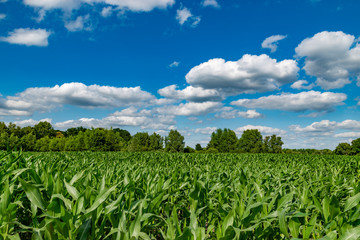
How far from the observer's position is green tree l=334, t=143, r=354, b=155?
74250 mm

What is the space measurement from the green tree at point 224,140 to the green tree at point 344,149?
33.6m

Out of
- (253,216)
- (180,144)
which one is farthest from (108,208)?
(180,144)

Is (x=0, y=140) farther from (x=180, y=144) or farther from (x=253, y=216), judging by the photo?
(x=253, y=216)

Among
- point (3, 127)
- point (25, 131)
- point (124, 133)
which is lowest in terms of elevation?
point (25, 131)

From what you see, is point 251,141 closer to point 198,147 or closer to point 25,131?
point 198,147

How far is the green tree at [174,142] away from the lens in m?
76.9

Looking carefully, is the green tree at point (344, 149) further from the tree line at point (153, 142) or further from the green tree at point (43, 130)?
the green tree at point (43, 130)

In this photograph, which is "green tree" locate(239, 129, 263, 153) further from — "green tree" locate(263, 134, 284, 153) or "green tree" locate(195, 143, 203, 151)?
"green tree" locate(195, 143, 203, 151)

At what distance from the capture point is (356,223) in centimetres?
221

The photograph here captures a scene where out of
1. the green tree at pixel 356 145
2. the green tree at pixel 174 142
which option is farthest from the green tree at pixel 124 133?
the green tree at pixel 356 145

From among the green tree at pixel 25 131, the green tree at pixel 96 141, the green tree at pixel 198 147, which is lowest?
the green tree at pixel 198 147

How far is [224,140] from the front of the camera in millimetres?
85562

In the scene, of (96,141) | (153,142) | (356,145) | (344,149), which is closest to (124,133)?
(153,142)

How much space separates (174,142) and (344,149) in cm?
5661
